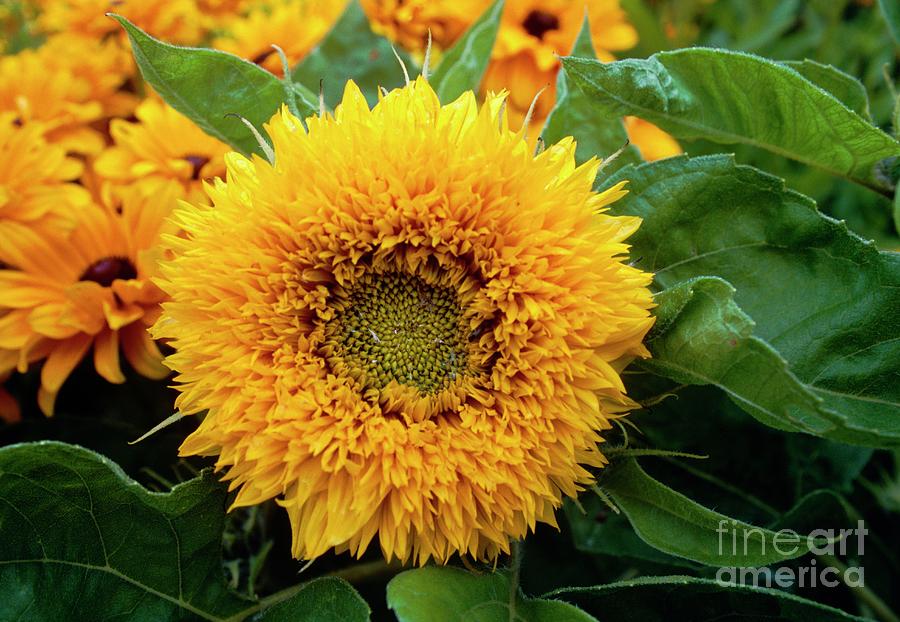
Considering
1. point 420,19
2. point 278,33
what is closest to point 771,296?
point 420,19

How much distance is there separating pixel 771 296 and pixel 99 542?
21.1 inches

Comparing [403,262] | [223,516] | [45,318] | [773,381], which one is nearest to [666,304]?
[773,381]

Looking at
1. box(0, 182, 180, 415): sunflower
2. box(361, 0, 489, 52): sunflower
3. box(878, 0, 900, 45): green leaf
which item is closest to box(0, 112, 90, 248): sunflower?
box(0, 182, 180, 415): sunflower

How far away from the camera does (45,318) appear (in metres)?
0.78

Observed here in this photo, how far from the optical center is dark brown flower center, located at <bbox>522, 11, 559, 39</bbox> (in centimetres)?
101

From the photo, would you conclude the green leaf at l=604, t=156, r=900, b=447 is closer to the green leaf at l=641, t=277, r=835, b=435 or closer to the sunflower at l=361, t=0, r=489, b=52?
the green leaf at l=641, t=277, r=835, b=435

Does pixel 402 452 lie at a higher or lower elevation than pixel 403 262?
A: lower

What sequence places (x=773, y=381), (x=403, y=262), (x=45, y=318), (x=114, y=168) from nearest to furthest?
(x=773, y=381), (x=403, y=262), (x=45, y=318), (x=114, y=168)

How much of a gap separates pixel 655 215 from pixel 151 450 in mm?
572

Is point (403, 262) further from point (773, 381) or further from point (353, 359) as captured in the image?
point (773, 381)

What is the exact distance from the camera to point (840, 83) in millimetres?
711

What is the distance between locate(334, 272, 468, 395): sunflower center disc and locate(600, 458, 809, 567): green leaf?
15 cm

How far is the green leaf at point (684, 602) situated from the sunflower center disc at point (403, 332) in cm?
19

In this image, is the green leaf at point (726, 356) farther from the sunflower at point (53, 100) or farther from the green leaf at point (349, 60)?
the sunflower at point (53, 100)
